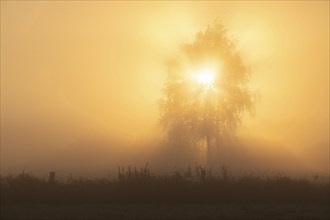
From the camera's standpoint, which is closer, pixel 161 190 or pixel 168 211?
pixel 168 211

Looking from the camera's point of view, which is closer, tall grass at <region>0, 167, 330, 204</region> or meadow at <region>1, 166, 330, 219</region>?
meadow at <region>1, 166, 330, 219</region>

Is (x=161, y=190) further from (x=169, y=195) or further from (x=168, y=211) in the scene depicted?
(x=168, y=211)

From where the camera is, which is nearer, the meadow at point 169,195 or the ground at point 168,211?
the ground at point 168,211

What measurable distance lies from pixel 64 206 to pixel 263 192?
32.5 feet

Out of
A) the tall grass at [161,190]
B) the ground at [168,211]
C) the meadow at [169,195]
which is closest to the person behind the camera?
the ground at [168,211]

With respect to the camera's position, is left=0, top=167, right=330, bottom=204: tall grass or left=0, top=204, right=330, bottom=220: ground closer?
left=0, top=204, right=330, bottom=220: ground

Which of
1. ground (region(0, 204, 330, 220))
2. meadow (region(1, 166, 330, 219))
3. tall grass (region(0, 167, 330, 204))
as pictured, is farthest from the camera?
tall grass (region(0, 167, 330, 204))

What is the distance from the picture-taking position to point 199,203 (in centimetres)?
2383

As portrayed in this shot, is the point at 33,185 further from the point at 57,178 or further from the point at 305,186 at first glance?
the point at 305,186

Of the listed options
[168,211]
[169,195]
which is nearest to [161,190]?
[169,195]

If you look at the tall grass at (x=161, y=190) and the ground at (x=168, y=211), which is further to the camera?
the tall grass at (x=161, y=190)

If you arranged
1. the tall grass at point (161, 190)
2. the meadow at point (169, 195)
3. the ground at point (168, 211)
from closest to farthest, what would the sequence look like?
the ground at point (168, 211), the meadow at point (169, 195), the tall grass at point (161, 190)

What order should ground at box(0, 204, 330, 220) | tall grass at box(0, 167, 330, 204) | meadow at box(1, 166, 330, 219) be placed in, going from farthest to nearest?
tall grass at box(0, 167, 330, 204) → meadow at box(1, 166, 330, 219) → ground at box(0, 204, 330, 220)

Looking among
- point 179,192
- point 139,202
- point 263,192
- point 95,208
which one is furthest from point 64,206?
point 263,192
